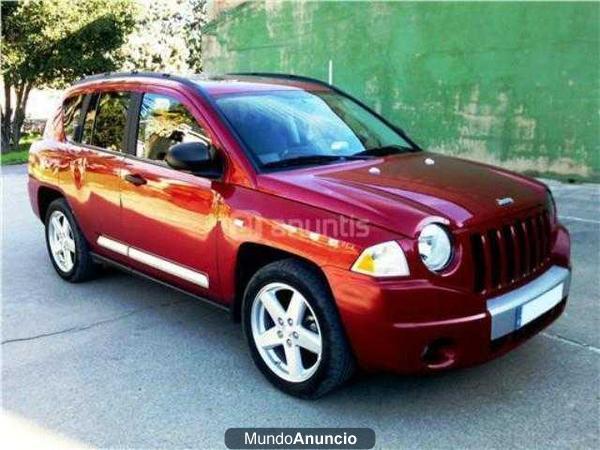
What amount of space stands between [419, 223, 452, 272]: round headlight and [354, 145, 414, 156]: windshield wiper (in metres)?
1.19

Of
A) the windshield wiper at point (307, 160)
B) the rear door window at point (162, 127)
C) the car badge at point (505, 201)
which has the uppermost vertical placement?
the rear door window at point (162, 127)

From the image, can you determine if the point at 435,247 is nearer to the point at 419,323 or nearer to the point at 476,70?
the point at 419,323

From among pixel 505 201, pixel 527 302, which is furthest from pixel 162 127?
pixel 527 302

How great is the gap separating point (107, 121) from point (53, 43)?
1425 cm

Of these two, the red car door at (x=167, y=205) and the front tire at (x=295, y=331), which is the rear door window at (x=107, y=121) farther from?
the front tire at (x=295, y=331)

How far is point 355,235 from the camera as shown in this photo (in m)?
2.99

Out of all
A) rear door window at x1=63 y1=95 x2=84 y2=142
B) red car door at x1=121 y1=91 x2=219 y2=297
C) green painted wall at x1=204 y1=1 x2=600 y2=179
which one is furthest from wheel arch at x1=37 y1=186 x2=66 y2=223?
green painted wall at x1=204 y1=1 x2=600 y2=179

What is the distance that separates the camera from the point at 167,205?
13.0ft

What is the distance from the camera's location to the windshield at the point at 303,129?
376cm

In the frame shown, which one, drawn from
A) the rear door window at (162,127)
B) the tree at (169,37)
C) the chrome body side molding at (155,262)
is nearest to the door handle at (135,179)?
the rear door window at (162,127)

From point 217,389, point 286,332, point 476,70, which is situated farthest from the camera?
point 476,70

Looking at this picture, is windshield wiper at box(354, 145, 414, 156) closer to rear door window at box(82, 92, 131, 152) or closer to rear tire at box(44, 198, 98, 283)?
rear door window at box(82, 92, 131, 152)

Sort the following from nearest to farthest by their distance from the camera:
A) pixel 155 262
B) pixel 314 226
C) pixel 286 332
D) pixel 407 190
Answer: pixel 314 226 < pixel 407 190 < pixel 286 332 < pixel 155 262

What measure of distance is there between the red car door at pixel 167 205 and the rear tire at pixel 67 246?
0.86 m
